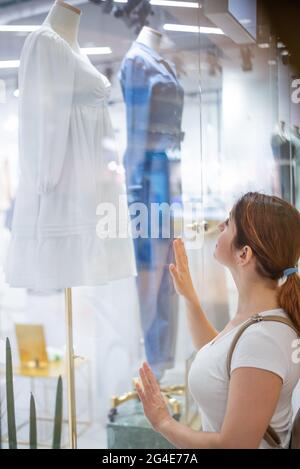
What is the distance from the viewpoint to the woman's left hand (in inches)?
54.8

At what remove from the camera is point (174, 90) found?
5.56 ft

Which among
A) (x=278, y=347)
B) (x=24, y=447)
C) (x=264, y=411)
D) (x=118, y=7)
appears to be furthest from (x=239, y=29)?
(x=24, y=447)

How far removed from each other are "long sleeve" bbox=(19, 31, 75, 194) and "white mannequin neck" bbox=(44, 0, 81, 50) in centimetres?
5

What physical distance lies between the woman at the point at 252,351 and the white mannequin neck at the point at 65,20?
709mm

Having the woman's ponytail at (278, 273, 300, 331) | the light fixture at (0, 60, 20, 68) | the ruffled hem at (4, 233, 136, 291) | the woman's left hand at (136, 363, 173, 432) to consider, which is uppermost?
the light fixture at (0, 60, 20, 68)

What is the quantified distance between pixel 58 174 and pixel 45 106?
8.3 inches

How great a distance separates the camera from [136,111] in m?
1.73

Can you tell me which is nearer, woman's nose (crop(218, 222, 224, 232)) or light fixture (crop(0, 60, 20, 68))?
woman's nose (crop(218, 222, 224, 232))

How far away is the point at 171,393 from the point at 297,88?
1063 mm

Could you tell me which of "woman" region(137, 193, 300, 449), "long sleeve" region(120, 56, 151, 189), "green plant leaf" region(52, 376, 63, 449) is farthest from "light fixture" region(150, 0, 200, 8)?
"green plant leaf" region(52, 376, 63, 449)

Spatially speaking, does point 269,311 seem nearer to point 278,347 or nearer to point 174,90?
point 278,347

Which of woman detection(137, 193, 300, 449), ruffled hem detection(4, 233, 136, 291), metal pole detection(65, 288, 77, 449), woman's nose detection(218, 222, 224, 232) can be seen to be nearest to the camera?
woman detection(137, 193, 300, 449)

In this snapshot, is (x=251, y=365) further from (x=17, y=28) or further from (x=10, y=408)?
(x=17, y=28)

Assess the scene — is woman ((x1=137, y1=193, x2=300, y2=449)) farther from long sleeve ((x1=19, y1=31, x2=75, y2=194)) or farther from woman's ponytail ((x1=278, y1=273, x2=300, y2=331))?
long sleeve ((x1=19, y1=31, x2=75, y2=194))
